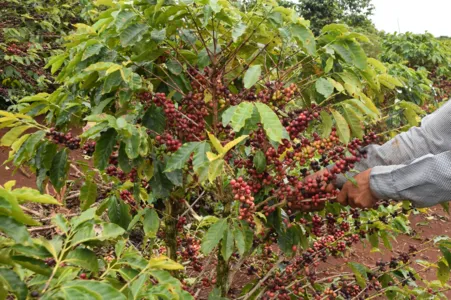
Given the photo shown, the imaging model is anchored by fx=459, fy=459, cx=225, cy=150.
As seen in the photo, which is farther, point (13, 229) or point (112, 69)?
point (112, 69)

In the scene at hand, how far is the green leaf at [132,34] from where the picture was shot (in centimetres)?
165

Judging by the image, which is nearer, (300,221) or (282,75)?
(282,75)

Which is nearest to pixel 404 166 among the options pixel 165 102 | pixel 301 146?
pixel 301 146

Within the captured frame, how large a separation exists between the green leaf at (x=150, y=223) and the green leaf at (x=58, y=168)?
376mm

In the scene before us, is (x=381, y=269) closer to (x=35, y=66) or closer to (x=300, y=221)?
(x=300, y=221)

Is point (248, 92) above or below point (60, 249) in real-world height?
above

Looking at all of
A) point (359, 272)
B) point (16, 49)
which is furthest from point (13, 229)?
point (16, 49)

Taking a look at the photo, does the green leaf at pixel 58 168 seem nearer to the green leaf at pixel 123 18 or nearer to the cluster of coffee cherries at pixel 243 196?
the green leaf at pixel 123 18

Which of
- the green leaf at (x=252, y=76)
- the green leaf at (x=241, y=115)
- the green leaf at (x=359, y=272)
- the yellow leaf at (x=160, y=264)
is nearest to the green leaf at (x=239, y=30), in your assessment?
the green leaf at (x=252, y=76)

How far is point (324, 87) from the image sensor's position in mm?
1756

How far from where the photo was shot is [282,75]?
1856 millimetres

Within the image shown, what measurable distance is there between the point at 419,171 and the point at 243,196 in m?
0.70

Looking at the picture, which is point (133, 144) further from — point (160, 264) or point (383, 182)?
point (383, 182)

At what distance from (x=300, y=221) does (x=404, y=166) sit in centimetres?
50
